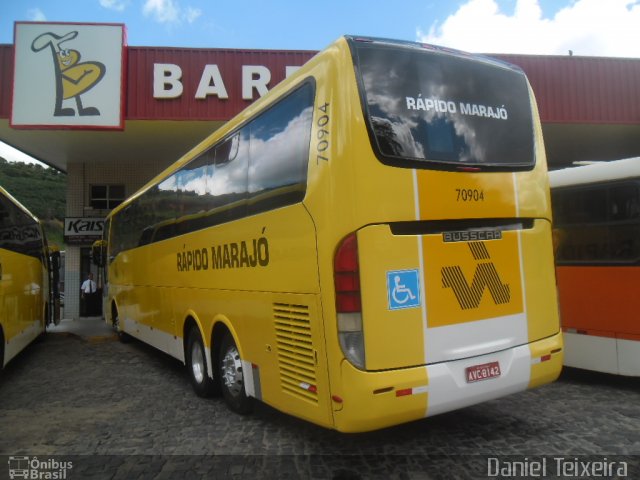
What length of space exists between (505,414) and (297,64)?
10.4m

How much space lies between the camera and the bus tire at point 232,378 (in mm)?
5309

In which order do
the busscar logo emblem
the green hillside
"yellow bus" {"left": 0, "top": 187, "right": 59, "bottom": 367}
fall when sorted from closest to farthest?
the busscar logo emblem < "yellow bus" {"left": 0, "top": 187, "right": 59, "bottom": 367} < the green hillside

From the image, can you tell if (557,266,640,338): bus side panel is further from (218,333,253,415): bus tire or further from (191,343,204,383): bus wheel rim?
(191,343,204,383): bus wheel rim

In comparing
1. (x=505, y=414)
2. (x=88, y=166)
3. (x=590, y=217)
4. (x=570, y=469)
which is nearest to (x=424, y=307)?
(x=570, y=469)

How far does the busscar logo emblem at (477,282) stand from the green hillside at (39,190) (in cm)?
5989

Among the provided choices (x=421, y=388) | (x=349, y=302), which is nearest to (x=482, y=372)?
(x=421, y=388)

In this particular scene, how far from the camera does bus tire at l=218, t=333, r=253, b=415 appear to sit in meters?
5.31

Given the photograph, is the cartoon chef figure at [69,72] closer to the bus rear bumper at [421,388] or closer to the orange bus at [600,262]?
the orange bus at [600,262]

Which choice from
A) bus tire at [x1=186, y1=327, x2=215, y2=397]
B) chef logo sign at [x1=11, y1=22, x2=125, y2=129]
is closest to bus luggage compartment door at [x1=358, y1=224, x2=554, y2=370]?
bus tire at [x1=186, y1=327, x2=215, y2=397]

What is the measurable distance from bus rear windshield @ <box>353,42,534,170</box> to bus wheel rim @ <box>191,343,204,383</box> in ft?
12.7

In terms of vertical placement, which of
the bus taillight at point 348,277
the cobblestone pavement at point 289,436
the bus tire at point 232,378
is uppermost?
the bus taillight at point 348,277

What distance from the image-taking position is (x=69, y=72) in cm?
1240

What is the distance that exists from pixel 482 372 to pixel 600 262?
3.22 metres

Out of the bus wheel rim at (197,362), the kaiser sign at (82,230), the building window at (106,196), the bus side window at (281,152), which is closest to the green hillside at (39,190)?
the building window at (106,196)
